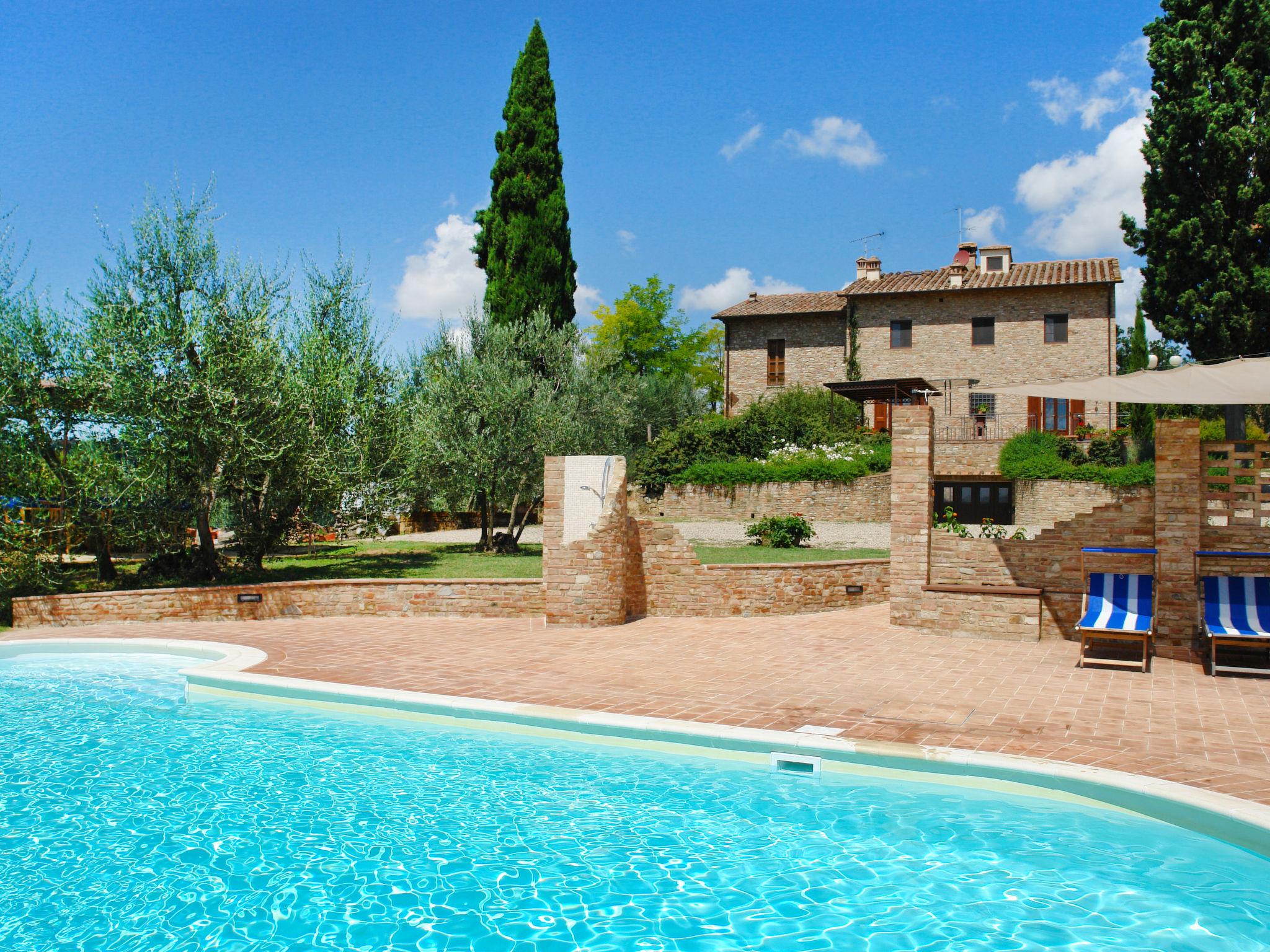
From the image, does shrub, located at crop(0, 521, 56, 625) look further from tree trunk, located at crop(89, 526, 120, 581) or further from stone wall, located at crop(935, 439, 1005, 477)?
stone wall, located at crop(935, 439, 1005, 477)

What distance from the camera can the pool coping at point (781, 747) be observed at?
15.5 ft

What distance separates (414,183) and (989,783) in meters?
14.6

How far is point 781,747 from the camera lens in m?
6.00

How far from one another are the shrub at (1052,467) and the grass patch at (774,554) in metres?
9.82

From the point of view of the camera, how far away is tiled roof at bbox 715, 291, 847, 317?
1444 inches

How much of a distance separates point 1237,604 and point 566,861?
723 centimetres

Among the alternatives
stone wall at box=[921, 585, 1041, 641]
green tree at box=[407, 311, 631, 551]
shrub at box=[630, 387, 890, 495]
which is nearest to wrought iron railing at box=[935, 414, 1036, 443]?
shrub at box=[630, 387, 890, 495]

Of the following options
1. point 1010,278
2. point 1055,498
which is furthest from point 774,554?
point 1010,278

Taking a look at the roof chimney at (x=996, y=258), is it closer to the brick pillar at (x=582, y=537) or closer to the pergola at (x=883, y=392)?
the pergola at (x=883, y=392)

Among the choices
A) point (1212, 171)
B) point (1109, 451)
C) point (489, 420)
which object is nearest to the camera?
point (489, 420)

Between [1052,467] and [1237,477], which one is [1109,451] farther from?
[1237,477]

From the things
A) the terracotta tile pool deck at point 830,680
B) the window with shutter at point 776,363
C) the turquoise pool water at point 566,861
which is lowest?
the turquoise pool water at point 566,861

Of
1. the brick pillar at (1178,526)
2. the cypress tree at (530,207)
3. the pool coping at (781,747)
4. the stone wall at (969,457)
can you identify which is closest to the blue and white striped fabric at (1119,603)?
the brick pillar at (1178,526)

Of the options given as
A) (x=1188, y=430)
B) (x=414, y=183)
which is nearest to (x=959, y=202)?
(x=414, y=183)
